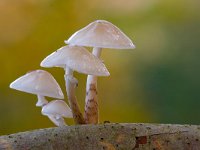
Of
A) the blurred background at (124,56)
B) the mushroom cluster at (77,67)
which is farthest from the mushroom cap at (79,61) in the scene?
the blurred background at (124,56)

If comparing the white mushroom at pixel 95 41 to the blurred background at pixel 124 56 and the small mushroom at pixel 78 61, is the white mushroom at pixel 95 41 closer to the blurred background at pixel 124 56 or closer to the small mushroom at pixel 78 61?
the small mushroom at pixel 78 61

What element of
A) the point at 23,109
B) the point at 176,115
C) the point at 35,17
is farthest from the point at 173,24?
the point at 23,109

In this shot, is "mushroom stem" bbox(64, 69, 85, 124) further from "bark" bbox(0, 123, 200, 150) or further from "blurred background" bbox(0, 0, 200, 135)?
"blurred background" bbox(0, 0, 200, 135)

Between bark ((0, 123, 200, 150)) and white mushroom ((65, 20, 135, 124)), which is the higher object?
white mushroom ((65, 20, 135, 124))

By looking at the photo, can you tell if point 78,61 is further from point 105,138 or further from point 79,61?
point 105,138

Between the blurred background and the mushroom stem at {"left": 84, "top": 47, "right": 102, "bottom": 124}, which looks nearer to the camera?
the mushroom stem at {"left": 84, "top": 47, "right": 102, "bottom": 124}

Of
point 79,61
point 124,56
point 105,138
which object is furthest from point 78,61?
point 124,56

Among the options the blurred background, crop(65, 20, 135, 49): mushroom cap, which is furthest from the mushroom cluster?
the blurred background
